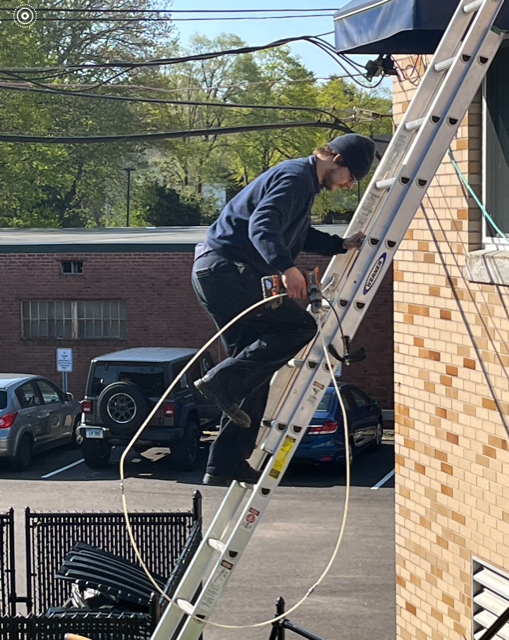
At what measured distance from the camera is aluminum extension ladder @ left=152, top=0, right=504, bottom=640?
12.7ft

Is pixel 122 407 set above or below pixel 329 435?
above

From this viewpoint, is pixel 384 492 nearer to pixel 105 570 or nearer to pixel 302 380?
pixel 105 570

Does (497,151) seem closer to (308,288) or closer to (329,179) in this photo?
(329,179)

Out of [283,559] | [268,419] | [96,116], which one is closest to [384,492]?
[283,559]

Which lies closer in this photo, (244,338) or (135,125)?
(244,338)

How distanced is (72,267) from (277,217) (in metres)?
19.2

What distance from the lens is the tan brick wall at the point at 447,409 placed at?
4.76 metres

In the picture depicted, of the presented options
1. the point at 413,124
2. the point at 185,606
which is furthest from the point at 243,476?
the point at 413,124

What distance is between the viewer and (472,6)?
4035 mm

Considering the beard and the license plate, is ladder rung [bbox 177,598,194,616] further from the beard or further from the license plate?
the license plate


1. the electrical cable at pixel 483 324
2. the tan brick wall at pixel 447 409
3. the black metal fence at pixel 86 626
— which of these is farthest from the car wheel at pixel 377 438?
the electrical cable at pixel 483 324

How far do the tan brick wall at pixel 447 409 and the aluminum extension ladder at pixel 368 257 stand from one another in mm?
982

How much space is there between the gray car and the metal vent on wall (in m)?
12.2

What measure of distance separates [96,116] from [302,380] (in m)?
46.2
